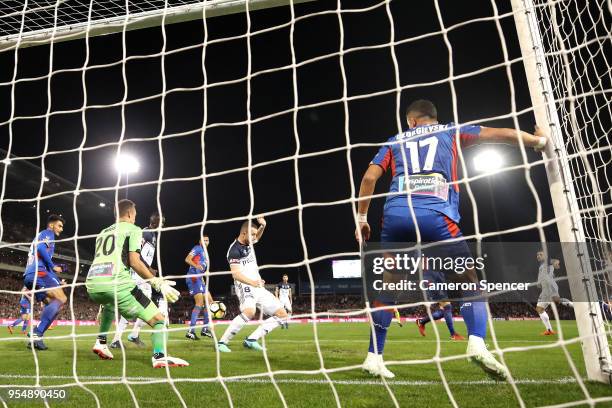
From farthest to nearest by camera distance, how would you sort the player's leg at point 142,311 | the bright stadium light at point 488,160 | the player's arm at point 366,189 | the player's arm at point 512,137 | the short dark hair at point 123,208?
the bright stadium light at point 488,160 → the short dark hair at point 123,208 → the player's leg at point 142,311 → the player's arm at point 366,189 → the player's arm at point 512,137

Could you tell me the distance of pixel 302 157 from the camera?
2895 mm

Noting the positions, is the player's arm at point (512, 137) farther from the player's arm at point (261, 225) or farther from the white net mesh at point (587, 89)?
the player's arm at point (261, 225)

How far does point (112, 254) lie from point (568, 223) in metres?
3.70

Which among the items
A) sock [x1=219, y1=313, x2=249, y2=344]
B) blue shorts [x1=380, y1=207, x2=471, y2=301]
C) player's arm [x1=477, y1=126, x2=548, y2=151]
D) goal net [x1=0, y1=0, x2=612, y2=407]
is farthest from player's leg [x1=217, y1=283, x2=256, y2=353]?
player's arm [x1=477, y1=126, x2=548, y2=151]

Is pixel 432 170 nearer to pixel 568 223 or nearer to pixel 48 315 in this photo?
pixel 568 223

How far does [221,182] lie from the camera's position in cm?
3506

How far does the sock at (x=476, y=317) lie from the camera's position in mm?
3117

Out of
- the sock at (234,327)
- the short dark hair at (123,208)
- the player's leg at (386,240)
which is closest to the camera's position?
the player's leg at (386,240)

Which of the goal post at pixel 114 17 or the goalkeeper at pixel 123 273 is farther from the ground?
the goal post at pixel 114 17

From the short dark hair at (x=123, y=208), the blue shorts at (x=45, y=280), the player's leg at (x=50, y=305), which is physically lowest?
the player's leg at (x=50, y=305)

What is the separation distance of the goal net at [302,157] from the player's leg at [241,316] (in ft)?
0.85

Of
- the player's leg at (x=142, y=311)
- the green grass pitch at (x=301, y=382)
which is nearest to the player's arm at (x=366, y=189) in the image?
the green grass pitch at (x=301, y=382)

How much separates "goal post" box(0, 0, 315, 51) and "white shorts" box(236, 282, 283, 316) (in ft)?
11.6

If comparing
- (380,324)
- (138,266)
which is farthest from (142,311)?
(380,324)
